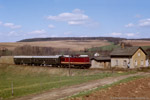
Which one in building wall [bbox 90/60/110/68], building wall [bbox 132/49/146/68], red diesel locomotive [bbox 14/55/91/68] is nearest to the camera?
building wall [bbox 132/49/146/68]

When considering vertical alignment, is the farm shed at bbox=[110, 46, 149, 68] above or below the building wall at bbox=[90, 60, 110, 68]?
above

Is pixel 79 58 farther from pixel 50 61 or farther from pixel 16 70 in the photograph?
pixel 16 70

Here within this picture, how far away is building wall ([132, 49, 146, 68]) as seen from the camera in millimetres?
54219

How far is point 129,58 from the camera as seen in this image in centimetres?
A: 5338

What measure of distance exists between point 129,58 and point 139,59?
14.4 feet

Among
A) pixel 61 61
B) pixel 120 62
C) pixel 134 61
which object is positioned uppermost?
pixel 134 61

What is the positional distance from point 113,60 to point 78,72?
42.0 feet

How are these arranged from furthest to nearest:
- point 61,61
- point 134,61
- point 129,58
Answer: point 61,61, point 134,61, point 129,58

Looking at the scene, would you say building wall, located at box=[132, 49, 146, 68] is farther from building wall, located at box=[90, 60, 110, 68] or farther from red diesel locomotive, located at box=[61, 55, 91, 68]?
red diesel locomotive, located at box=[61, 55, 91, 68]

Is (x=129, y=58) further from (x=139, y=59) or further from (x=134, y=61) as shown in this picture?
(x=139, y=59)

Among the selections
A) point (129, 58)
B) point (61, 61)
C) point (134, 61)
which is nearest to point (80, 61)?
point (61, 61)

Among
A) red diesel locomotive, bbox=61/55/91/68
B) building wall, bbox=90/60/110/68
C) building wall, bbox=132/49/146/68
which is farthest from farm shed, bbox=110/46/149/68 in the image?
red diesel locomotive, bbox=61/55/91/68

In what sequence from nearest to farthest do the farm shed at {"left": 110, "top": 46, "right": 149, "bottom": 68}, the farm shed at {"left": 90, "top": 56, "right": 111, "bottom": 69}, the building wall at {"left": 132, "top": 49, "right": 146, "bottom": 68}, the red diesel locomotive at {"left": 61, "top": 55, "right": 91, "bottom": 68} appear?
the farm shed at {"left": 110, "top": 46, "right": 149, "bottom": 68} < the building wall at {"left": 132, "top": 49, "right": 146, "bottom": 68} < the red diesel locomotive at {"left": 61, "top": 55, "right": 91, "bottom": 68} < the farm shed at {"left": 90, "top": 56, "right": 111, "bottom": 69}

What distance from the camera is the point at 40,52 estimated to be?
146500 mm
